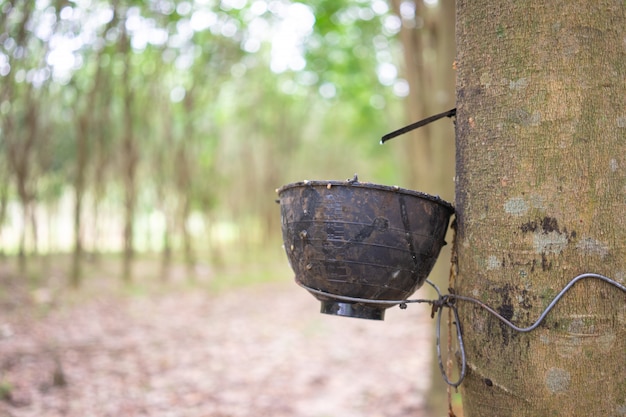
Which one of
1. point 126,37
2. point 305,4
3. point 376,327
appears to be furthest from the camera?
point 126,37

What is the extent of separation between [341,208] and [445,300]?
0.39m

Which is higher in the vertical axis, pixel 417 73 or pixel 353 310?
pixel 417 73

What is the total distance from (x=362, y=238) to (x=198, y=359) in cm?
485

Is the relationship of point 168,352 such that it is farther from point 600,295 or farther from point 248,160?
point 248,160

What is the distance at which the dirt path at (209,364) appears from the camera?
429 cm

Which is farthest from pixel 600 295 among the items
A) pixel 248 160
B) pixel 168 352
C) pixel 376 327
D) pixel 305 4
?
pixel 248 160

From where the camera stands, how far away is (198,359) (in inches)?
229

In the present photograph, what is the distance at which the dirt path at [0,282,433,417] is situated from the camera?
4289mm

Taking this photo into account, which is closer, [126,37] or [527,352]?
[527,352]

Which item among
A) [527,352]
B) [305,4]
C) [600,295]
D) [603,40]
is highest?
[305,4]

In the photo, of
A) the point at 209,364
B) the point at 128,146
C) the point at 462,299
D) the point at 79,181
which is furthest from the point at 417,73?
the point at 128,146

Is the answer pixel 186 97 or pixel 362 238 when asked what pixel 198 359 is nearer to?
pixel 362 238

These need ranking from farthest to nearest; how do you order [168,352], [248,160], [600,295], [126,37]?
[248,160] < [126,37] < [168,352] < [600,295]

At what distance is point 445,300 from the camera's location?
1.50 metres
